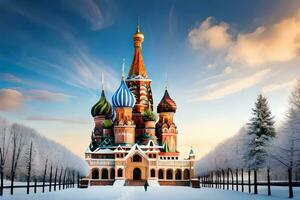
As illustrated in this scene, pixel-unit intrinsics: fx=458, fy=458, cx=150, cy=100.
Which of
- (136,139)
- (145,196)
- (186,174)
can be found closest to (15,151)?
(136,139)

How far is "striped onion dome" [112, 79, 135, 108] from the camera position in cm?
8050

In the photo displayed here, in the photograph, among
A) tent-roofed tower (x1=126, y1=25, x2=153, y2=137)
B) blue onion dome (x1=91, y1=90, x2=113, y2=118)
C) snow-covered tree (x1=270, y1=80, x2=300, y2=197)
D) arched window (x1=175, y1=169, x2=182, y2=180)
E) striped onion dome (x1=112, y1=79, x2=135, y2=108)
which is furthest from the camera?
blue onion dome (x1=91, y1=90, x2=113, y2=118)

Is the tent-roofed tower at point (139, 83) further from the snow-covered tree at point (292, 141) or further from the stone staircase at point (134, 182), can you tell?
the snow-covered tree at point (292, 141)

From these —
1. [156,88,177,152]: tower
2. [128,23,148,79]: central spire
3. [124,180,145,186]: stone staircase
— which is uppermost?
[128,23,148,79]: central spire

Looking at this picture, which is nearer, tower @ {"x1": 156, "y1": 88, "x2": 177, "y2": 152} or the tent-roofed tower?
tower @ {"x1": 156, "y1": 88, "x2": 177, "y2": 152}

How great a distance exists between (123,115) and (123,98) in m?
2.99

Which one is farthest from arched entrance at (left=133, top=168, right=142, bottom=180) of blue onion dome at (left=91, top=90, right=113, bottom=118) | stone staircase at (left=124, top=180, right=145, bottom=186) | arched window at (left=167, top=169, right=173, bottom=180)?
blue onion dome at (left=91, top=90, right=113, bottom=118)

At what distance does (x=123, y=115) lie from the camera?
8050 centimetres

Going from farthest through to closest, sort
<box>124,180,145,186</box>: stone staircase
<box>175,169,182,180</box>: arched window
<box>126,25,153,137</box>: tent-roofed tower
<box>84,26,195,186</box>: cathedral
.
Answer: <box>126,25,153,137</box>: tent-roofed tower < <box>175,169,182,180</box>: arched window < <box>84,26,195,186</box>: cathedral < <box>124,180,145,186</box>: stone staircase

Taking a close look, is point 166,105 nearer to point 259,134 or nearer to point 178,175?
point 178,175

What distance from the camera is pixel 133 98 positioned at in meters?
81.8

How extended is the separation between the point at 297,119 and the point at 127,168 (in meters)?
46.5

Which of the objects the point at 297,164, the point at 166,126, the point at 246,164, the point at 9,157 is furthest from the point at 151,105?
the point at 297,164

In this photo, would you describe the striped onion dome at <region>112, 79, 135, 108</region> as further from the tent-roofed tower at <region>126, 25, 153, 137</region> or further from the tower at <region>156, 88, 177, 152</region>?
the tower at <region>156, 88, 177, 152</region>
